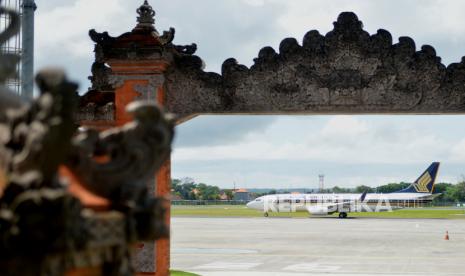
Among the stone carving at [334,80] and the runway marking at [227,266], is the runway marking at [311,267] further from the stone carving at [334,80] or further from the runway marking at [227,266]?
the stone carving at [334,80]

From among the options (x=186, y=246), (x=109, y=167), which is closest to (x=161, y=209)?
(x=109, y=167)

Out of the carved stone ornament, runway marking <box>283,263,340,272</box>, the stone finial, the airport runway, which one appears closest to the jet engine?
the airport runway

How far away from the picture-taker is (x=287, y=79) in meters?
15.3

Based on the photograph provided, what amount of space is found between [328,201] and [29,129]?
88.1 meters

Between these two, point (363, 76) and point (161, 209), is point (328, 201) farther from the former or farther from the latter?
point (161, 209)

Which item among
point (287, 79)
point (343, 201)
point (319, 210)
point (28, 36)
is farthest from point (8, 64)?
point (343, 201)

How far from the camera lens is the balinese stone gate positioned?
586 inches

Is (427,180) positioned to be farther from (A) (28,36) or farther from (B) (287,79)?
(B) (287,79)

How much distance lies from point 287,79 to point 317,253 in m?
19.2

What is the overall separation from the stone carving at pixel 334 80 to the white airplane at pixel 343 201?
210 feet

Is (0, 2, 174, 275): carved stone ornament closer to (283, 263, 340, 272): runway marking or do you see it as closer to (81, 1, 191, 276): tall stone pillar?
(81, 1, 191, 276): tall stone pillar

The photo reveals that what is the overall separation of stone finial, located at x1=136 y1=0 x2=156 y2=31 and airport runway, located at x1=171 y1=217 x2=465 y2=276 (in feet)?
31.4

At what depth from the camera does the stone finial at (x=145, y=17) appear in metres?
14.9

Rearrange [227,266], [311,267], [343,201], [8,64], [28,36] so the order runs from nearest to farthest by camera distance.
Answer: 1. [8,64]
2. [28,36]
3. [227,266]
4. [311,267]
5. [343,201]
